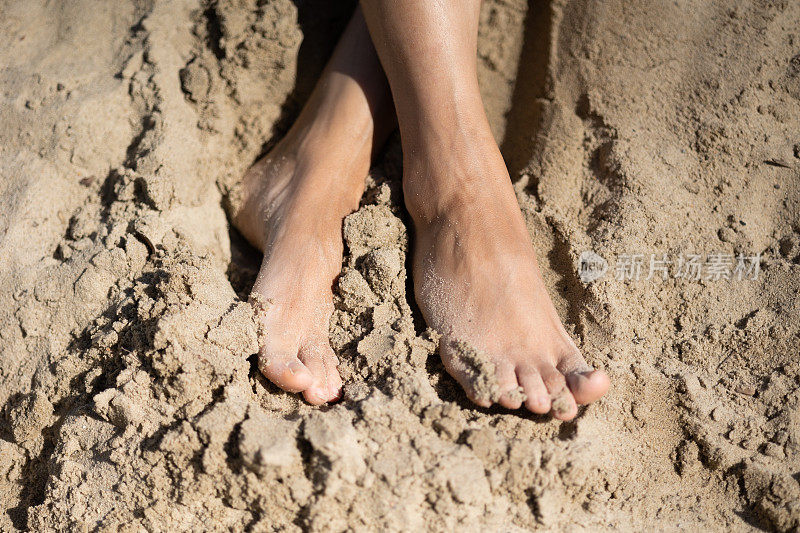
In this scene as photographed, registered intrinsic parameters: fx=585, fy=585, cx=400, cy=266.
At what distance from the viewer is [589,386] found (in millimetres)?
1237

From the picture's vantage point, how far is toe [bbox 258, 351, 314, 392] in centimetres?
130

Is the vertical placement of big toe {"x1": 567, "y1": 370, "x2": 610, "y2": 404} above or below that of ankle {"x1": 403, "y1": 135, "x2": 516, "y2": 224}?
below

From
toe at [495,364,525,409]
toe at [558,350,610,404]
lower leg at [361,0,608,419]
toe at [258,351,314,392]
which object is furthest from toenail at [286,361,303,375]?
toe at [558,350,610,404]

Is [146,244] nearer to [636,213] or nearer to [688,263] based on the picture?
[636,213]

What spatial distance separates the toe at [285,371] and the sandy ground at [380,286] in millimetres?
42

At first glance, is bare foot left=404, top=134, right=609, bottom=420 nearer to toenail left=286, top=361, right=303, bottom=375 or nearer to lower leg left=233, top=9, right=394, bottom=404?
lower leg left=233, top=9, right=394, bottom=404

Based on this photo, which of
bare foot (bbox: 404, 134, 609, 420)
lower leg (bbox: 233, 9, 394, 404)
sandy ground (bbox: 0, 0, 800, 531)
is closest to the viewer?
sandy ground (bbox: 0, 0, 800, 531)

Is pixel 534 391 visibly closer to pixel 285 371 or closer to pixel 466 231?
pixel 466 231

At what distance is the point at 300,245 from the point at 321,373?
0.37 metres

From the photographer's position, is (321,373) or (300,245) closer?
(321,373)
